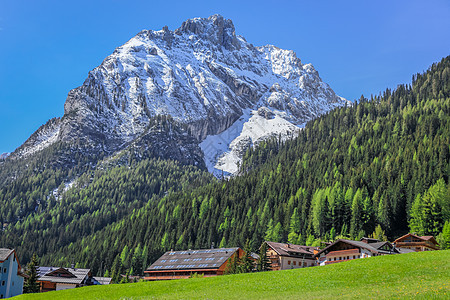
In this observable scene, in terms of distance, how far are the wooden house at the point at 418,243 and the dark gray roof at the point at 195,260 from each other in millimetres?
42872

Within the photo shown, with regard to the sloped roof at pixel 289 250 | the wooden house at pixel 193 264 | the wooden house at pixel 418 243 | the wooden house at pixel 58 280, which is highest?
the wooden house at pixel 418 243

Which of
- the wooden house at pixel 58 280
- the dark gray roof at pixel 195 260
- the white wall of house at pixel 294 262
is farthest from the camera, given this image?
the wooden house at pixel 58 280

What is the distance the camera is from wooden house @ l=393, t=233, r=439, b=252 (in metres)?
114

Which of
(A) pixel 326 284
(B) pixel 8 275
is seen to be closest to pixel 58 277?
(B) pixel 8 275

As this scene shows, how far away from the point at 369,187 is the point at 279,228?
1386 inches

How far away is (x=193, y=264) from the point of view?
384 ft

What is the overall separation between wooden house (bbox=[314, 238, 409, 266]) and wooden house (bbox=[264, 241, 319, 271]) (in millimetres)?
7916

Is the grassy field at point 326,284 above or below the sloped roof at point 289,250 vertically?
below

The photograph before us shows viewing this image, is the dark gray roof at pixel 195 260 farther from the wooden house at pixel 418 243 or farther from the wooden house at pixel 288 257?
the wooden house at pixel 418 243

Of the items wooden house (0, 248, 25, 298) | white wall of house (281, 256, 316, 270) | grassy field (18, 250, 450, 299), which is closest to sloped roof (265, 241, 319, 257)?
white wall of house (281, 256, 316, 270)

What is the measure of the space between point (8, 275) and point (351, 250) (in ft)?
229

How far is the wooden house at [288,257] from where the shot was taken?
11281 centimetres

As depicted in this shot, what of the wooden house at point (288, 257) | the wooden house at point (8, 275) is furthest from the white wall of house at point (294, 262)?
the wooden house at point (8, 275)

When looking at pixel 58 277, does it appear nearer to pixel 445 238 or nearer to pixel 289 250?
pixel 289 250
